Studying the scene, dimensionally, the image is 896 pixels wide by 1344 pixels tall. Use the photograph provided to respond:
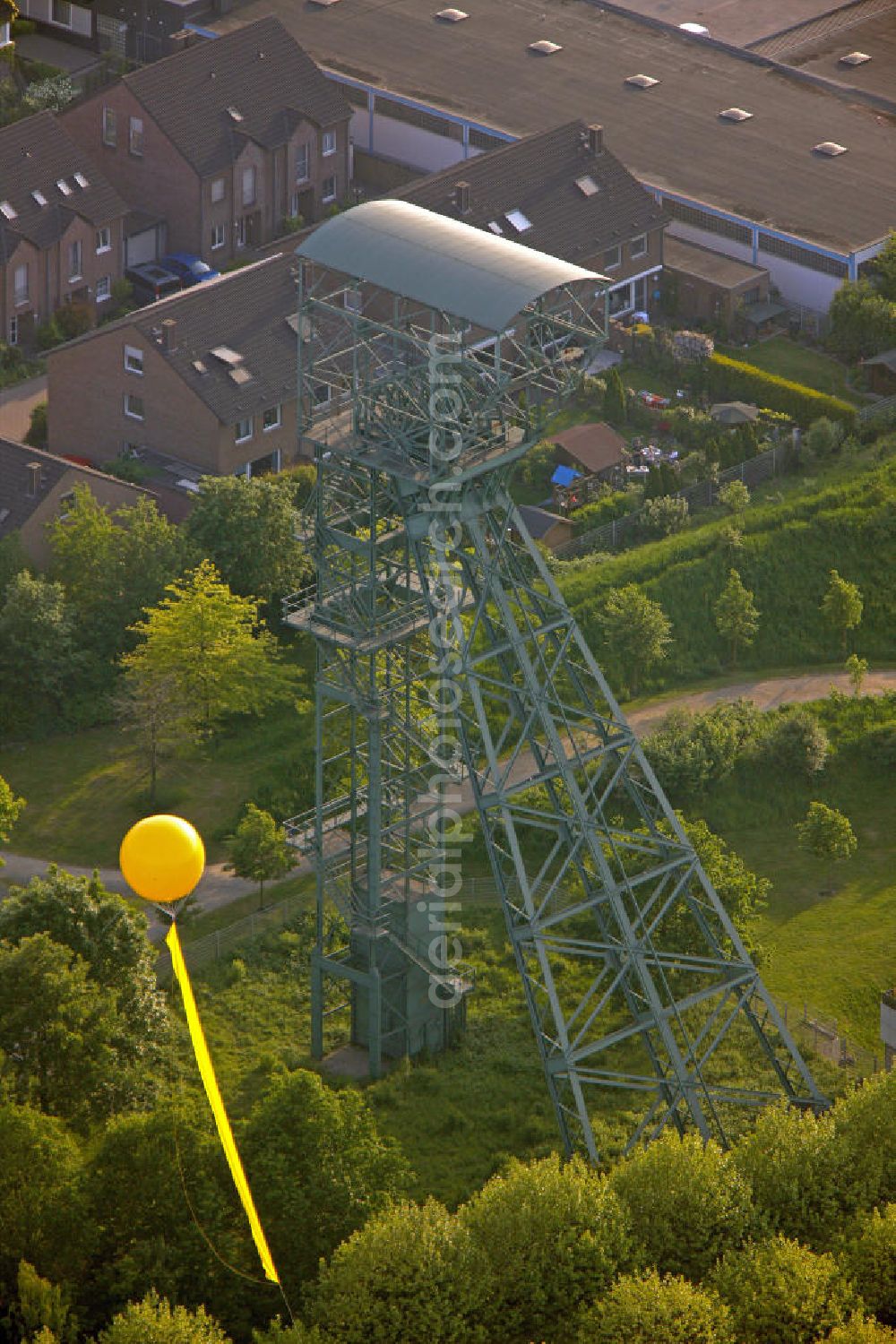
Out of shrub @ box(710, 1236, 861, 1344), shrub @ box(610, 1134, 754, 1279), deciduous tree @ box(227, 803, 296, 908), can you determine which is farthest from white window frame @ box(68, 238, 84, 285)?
shrub @ box(710, 1236, 861, 1344)

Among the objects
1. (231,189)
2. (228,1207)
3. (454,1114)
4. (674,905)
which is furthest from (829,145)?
(228,1207)

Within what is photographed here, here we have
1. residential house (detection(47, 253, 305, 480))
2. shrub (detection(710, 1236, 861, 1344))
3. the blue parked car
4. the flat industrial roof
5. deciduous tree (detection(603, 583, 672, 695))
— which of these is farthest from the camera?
the flat industrial roof

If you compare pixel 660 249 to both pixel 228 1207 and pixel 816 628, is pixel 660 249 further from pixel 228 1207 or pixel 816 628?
pixel 228 1207

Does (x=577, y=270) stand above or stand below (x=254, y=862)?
above

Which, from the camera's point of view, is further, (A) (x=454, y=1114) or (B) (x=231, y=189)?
(B) (x=231, y=189)

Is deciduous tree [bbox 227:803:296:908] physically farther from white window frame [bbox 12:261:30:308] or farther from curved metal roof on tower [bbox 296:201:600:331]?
white window frame [bbox 12:261:30:308]

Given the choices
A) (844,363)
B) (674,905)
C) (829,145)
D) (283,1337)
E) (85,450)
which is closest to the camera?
(283,1337)


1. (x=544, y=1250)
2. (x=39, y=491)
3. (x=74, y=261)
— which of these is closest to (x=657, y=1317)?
(x=544, y=1250)
